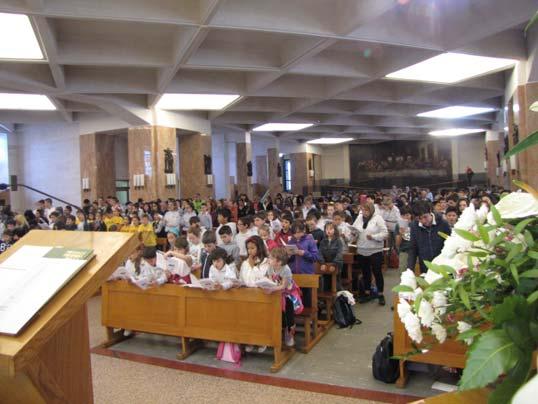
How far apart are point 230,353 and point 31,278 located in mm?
3496

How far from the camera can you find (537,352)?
0.87 metres

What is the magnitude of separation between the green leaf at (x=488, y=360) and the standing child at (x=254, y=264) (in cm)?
448

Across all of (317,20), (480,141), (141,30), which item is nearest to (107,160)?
(141,30)

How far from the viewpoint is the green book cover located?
197 centimetres

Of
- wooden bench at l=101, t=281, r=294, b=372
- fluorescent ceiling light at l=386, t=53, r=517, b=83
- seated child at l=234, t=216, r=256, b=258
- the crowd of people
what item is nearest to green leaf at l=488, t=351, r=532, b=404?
the crowd of people

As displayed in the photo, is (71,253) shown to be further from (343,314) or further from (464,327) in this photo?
(343,314)

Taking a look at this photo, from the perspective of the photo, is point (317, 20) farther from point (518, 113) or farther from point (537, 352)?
point (537, 352)

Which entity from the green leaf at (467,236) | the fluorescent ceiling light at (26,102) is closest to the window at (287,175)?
the fluorescent ceiling light at (26,102)

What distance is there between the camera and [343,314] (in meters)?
6.13

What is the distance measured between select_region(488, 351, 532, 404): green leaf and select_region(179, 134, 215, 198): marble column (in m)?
15.3

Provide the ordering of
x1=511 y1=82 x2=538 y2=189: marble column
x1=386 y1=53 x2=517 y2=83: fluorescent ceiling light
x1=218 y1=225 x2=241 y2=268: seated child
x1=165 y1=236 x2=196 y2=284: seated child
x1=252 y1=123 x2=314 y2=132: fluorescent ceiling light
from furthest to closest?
x1=252 y1=123 x2=314 y2=132: fluorescent ceiling light, x1=386 y1=53 x2=517 y2=83: fluorescent ceiling light, x1=511 y1=82 x2=538 y2=189: marble column, x1=218 y1=225 x2=241 y2=268: seated child, x1=165 y1=236 x2=196 y2=284: seated child

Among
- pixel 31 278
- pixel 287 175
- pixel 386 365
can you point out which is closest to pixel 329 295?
pixel 386 365

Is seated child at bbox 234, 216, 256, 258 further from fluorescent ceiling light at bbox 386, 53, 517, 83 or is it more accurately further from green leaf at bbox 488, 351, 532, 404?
green leaf at bbox 488, 351, 532, 404

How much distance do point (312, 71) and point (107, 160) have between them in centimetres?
935
